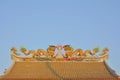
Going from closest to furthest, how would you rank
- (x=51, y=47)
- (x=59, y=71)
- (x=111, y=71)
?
(x=111, y=71) → (x=59, y=71) → (x=51, y=47)

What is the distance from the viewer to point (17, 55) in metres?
17.8

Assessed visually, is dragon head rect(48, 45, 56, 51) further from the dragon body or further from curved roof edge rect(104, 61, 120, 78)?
curved roof edge rect(104, 61, 120, 78)

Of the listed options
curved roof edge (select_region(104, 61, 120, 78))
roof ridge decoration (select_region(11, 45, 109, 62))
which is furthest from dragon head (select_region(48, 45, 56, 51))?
curved roof edge (select_region(104, 61, 120, 78))

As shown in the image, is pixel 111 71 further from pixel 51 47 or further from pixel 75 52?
pixel 51 47

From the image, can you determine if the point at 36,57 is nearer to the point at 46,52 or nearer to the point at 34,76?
the point at 46,52

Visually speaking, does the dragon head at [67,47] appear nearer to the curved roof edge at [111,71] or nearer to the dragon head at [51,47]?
the dragon head at [51,47]

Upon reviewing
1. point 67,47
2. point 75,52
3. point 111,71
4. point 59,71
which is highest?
point 67,47

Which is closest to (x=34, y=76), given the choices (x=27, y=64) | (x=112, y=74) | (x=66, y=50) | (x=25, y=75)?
(x=25, y=75)

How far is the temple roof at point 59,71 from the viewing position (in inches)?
608

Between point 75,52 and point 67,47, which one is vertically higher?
point 67,47

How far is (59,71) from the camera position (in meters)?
16.8

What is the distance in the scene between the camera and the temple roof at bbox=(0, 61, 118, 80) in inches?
608

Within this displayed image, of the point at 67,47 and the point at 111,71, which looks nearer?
the point at 111,71

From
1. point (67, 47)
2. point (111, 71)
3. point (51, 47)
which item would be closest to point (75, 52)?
point (67, 47)
